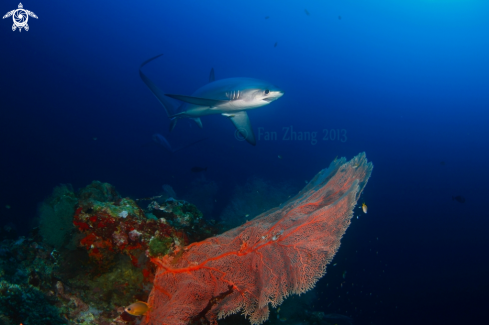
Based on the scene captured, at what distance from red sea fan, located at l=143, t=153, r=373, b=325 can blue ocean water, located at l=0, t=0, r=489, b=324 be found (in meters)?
11.6

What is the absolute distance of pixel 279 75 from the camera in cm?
9212

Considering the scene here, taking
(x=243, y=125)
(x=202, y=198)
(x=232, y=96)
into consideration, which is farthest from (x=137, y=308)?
(x=202, y=198)

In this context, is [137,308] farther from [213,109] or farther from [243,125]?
[243,125]

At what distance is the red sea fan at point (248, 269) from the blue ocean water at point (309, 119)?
459 inches

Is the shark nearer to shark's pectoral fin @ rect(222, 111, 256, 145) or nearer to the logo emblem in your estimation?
shark's pectoral fin @ rect(222, 111, 256, 145)

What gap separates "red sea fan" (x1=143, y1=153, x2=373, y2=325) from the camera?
3.11 metres

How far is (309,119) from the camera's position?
219 feet

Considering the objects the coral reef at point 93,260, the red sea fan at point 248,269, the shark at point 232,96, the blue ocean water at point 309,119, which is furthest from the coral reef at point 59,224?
the blue ocean water at point 309,119

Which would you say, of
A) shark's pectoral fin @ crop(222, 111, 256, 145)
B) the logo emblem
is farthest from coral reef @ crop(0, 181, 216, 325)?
the logo emblem

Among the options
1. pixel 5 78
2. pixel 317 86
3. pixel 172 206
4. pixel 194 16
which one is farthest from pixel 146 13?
pixel 172 206

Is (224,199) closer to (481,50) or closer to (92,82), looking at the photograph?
(92,82)

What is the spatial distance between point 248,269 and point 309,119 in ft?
224

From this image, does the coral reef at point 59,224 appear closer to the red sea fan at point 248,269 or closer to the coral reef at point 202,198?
the red sea fan at point 248,269

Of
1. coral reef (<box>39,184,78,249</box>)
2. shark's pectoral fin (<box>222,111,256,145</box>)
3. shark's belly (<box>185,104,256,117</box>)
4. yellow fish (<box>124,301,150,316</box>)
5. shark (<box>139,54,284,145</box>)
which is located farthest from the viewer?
shark's pectoral fin (<box>222,111,256,145</box>)
